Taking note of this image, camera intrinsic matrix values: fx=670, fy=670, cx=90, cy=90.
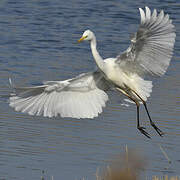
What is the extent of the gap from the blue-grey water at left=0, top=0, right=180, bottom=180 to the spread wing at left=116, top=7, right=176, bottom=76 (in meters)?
1.03

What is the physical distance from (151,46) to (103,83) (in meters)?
1.13

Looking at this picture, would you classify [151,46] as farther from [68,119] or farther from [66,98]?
[68,119]

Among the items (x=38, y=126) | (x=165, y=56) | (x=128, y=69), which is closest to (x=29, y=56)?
(x=38, y=126)

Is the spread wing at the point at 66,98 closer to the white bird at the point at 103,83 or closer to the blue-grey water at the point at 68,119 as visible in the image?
the white bird at the point at 103,83

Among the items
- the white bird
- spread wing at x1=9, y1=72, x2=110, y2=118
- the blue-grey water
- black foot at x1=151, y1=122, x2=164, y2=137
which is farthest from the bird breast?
the blue-grey water

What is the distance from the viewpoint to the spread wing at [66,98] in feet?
25.9

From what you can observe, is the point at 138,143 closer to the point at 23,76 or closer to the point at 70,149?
the point at 70,149

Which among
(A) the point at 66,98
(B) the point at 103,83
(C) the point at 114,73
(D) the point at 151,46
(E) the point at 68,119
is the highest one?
(D) the point at 151,46

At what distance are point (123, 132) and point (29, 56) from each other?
4527 millimetres

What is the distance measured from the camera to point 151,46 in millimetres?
7508

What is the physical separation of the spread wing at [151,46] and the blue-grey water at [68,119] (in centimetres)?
103

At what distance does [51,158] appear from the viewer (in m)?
7.82

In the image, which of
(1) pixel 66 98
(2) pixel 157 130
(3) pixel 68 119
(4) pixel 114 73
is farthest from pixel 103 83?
(3) pixel 68 119

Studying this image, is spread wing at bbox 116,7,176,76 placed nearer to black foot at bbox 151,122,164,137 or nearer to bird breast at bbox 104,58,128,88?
bird breast at bbox 104,58,128,88
